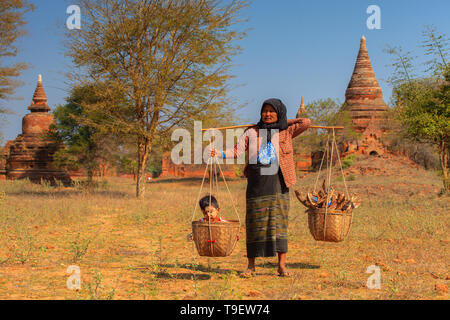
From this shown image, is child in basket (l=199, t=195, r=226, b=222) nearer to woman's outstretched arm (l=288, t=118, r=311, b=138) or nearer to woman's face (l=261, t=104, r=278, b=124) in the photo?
woman's face (l=261, t=104, r=278, b=124)

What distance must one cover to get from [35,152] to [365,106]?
936 inches

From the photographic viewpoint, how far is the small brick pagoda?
25.5 m

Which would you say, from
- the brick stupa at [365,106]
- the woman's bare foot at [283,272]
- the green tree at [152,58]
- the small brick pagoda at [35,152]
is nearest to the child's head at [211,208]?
the woman's bare foot at [283,272]

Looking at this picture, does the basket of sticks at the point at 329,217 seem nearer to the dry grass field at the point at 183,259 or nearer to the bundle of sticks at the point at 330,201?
the bundle of sticks at the point at 330,201

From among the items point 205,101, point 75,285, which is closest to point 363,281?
point 75,285

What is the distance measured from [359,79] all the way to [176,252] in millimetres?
33323

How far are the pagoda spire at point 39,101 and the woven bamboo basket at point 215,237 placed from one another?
2539cm

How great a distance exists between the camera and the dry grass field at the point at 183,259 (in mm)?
4090

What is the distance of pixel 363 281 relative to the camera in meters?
4.52

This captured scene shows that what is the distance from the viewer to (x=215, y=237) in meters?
4.48

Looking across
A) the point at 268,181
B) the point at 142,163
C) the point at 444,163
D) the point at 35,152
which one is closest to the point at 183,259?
the point at 268,181

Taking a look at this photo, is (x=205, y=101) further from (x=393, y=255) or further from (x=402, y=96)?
(x=393, y=255)

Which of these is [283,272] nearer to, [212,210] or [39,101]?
[212,210]

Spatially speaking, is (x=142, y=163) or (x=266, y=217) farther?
(x=142, y=163)
